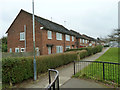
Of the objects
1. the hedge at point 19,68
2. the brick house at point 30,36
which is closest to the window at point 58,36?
the brick house at point 30,36

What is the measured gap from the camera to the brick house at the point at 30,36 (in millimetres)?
13406

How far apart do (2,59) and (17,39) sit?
40.5ft

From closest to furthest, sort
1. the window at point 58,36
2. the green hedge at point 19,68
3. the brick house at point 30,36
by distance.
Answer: the green hedge at point 19,68 → the brick house at point 30,36 → the window at point 58,36

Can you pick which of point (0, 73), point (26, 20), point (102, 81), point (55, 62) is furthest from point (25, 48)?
point (102, 81)

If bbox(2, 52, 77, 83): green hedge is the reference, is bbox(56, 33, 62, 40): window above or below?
above

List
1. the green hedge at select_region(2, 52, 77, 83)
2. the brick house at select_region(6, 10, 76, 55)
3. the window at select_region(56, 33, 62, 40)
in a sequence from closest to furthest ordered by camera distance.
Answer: the green hedge at select_region(2, 52, 77, 83) < the brick house at select_region(6, 10, 76, 55) < the window at select_region(56, 33, 62, 40)

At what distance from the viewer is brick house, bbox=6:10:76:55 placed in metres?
13.4

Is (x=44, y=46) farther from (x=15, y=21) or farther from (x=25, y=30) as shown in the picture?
(x=15, y=21)

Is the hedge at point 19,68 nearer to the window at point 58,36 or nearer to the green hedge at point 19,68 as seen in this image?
the green hedge at point 19,68

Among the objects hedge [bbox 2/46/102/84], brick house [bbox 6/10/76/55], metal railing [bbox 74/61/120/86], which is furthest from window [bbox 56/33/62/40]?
metal railing [bbox 74/61/120/86]

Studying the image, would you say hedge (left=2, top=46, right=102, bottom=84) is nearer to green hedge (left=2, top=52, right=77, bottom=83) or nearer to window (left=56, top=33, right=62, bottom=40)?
green hedge (left=2, top=52, right=77, bottom=83)

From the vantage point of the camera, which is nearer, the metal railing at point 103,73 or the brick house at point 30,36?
the metal railing at point 103,73

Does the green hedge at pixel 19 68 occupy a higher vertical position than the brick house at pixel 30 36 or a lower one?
A: lower

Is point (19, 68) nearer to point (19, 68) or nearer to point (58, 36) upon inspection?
point (19, 68)
